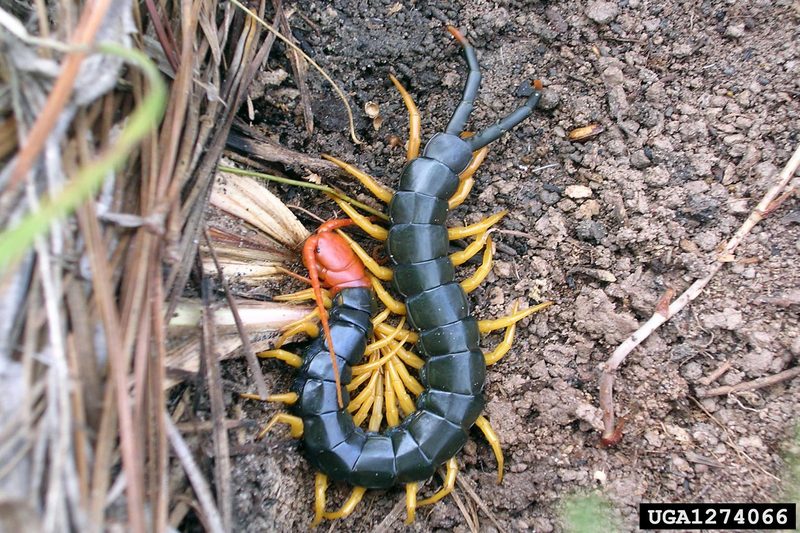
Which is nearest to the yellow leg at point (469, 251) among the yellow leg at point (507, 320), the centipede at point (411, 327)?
the centipede at point (411, 327)

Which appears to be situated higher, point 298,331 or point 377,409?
point 298,331

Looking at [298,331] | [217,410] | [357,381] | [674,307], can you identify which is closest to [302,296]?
[298,331]

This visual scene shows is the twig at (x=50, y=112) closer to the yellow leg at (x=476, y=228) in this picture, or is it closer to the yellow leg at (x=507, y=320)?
the yellow leg at (x=476, y=228)

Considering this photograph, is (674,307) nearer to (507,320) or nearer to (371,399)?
(507,320)

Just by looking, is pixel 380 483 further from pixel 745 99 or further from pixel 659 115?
pixel 745 99

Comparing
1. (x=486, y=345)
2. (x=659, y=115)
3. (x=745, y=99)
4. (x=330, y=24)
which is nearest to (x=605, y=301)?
(x=486, y=345)
